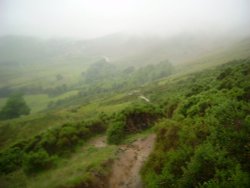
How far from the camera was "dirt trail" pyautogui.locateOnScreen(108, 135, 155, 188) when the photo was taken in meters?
32.4

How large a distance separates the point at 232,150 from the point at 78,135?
1368 inches

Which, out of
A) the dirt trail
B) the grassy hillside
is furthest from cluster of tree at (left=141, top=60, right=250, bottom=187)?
the dirt trail

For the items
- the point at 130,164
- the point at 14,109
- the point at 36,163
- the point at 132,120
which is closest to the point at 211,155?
the point at 130,164

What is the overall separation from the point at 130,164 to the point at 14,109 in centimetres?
10298

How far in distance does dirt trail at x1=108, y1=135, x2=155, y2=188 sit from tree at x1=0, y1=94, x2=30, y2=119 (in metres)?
95.4

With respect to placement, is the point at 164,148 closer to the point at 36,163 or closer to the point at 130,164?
the point at 130,164

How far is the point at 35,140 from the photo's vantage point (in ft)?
164

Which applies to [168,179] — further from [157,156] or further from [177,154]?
[157,156]

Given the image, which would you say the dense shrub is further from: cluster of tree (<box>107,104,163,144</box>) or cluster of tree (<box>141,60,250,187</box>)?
cluster of tree (<box>141,60,250,187</box>)

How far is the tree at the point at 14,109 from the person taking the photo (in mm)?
124000

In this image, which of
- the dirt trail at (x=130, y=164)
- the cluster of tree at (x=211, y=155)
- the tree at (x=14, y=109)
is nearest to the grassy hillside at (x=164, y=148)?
the cluster of tree at (x=211, y=155)

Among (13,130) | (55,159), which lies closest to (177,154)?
(55,159)

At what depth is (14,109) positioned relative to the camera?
126000 millimetres

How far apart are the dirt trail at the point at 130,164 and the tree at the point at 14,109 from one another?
95429 mm
